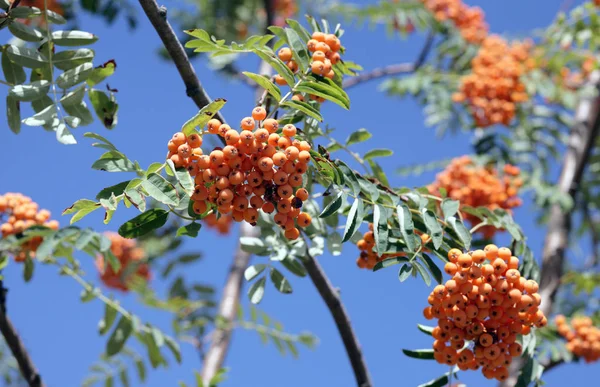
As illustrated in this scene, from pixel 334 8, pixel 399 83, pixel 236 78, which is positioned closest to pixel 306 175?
pixel 399 83

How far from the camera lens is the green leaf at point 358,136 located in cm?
268

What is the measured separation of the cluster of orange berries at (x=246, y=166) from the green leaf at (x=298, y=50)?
33 cm

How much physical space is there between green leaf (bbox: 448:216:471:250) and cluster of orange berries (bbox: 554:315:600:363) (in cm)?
266

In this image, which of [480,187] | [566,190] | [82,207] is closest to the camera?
[82,207]

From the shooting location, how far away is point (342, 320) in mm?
2836

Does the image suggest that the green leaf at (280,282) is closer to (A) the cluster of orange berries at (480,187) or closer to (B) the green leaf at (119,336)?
(B) the green leaf at (119,336)

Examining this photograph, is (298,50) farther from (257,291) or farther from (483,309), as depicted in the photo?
(483,309)

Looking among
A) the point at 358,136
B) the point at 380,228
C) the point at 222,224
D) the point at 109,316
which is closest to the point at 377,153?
the point at 358,136

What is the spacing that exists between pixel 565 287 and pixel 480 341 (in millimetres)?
3845

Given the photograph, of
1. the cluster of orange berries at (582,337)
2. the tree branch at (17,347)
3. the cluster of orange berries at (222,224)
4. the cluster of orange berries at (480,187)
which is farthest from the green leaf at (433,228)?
the cluster of orange berries at (222,224)

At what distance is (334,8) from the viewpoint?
6797 mm

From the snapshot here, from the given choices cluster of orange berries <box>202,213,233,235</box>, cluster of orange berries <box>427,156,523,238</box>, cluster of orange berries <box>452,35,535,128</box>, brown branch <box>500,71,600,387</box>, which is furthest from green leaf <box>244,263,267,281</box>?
cluster of orange berries <box>202,213,233,235</box>

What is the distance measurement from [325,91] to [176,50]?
1.60ft

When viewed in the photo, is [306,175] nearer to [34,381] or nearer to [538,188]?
[34,381]
